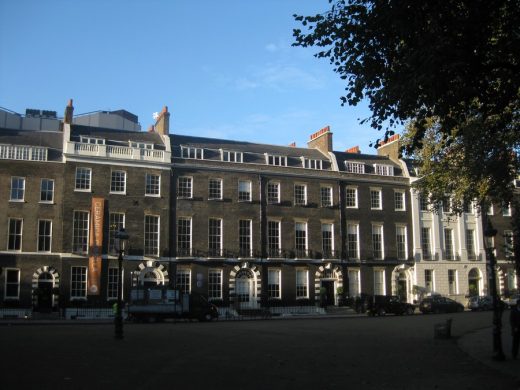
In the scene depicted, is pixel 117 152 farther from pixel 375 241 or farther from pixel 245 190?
pixel 375 241

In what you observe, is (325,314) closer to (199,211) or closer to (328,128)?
(199,211)

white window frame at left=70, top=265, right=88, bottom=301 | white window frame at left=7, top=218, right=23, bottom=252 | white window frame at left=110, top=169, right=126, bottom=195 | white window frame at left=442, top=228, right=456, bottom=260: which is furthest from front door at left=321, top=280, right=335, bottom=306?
white window frame at left=7, top=218, right=23, bottom=252

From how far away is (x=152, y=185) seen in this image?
4500 centimetres

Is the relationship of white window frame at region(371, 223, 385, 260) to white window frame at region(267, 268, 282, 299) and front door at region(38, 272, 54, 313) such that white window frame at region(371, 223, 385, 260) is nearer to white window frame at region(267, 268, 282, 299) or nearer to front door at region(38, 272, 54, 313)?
white window frame at region(267, 268, 282, 299)

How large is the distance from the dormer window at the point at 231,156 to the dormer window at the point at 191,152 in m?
1.78

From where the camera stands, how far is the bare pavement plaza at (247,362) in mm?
12582

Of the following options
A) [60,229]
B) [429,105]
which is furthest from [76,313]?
[429,105]

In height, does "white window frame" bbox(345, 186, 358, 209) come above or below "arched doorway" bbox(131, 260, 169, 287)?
above

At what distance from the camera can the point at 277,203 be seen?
48844 millimetres

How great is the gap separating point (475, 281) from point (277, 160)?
23.3 m

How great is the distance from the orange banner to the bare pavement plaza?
17989 mm

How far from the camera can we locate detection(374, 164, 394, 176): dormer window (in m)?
54.2

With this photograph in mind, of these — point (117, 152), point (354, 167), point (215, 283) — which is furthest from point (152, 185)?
point (354, 167)

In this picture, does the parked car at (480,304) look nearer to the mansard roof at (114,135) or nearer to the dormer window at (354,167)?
the dormer window at (354,167)
